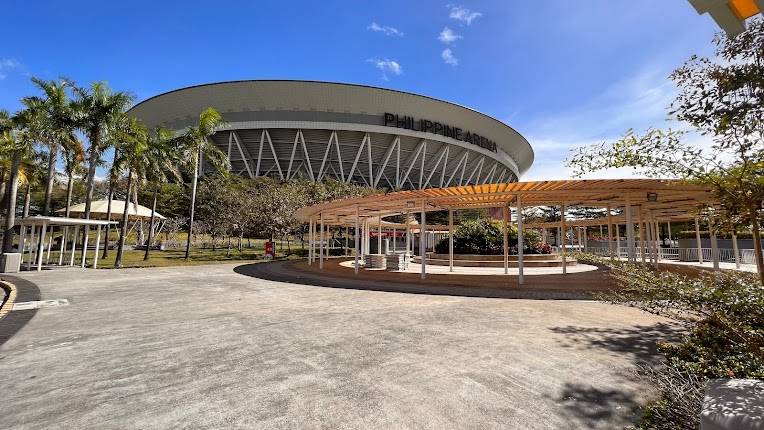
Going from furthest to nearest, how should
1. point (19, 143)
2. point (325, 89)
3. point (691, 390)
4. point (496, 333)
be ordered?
point (325, 89)
point (19, 143)
point (496, 333)
point (691, 390)

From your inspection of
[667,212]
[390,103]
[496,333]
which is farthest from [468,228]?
[390,103]

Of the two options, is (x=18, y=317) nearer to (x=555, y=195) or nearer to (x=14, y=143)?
(x=555, y=195)

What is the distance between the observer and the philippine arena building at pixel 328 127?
207ft

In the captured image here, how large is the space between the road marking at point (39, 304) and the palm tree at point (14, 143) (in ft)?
43.2

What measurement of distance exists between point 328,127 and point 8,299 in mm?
57213

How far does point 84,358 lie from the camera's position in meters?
4.80

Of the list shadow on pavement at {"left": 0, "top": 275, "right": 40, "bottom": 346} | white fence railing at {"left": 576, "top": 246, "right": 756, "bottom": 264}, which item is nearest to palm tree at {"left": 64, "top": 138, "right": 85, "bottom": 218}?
shadow on pavement at {"left": 0, "top": 275, "right": 40, "bottom": 346}

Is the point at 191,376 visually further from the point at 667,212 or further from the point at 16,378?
the point at 667,212

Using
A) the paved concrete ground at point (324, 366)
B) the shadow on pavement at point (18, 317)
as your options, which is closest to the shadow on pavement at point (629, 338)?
the paved concrete ground at point (324, 366)

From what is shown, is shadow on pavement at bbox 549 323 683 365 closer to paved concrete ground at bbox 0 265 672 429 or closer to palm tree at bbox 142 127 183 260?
paved concrete ground at bbox 0 265 672 429

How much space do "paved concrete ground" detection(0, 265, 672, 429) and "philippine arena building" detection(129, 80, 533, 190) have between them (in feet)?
189

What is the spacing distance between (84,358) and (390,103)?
64860 mm

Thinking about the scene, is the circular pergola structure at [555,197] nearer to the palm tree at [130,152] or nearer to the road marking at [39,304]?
the road marking at [39,304]

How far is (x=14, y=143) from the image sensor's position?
1891 cm
